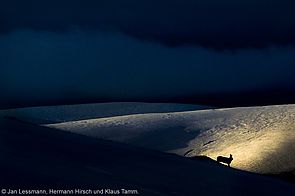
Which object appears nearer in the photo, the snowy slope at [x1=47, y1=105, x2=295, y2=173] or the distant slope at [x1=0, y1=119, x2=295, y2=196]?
the distant slope at [x1=0, y1=119, x2=295, y2=196]

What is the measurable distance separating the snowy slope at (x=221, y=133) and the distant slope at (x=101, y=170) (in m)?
21.6

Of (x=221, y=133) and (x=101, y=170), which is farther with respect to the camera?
(x=221, y=133)

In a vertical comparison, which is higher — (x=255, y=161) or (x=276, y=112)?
(x=276, y=112)

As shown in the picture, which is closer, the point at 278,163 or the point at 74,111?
the point at 278,163

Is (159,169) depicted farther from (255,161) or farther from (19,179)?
(255,161)

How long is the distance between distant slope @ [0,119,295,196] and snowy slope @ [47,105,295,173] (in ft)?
70.8

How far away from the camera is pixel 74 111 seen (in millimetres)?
74750

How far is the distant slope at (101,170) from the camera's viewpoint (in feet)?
17.6

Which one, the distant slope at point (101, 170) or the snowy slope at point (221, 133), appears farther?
the snowy slope at point (221, 133)

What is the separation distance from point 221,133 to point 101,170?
35.6 metres

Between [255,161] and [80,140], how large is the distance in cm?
2393

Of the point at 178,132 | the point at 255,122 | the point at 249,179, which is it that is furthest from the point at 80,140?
the point at 255,122

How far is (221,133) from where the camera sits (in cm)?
4125

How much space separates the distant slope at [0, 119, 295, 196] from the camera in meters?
5.37
